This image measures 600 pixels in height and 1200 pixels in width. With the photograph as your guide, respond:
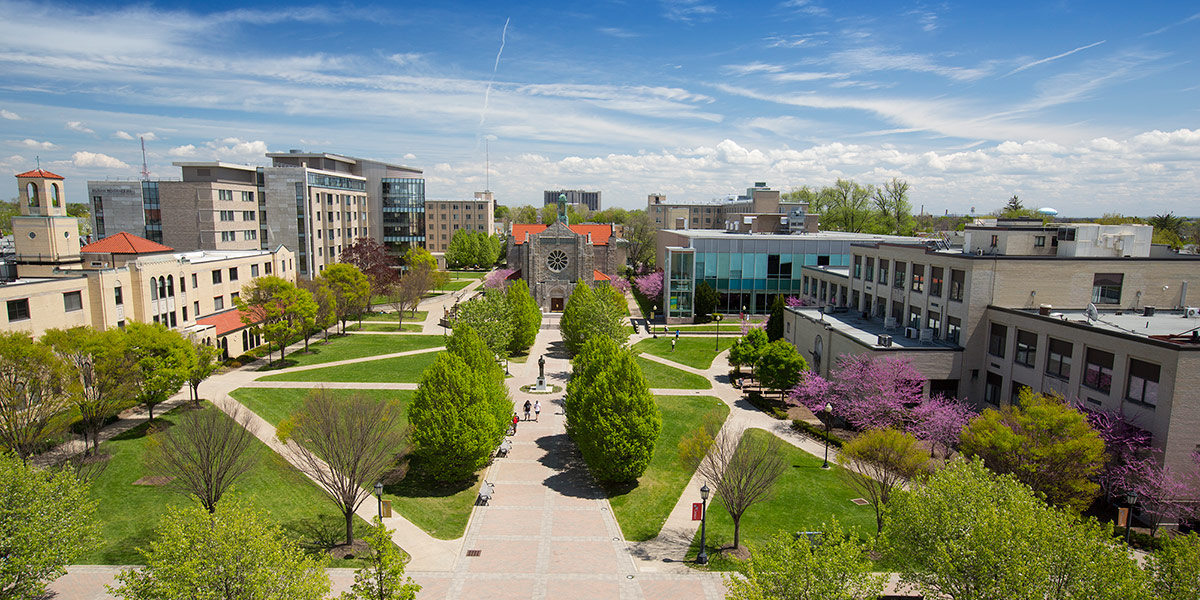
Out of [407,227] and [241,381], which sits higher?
[407,227]

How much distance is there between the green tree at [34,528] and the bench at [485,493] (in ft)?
43.8

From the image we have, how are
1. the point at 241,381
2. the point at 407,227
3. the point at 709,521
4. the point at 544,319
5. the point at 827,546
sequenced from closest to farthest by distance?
1. the point at 827,546
2. the point at 709,521
3. the point at 241,381
4. the point at 544,319
5. the point at 407,227

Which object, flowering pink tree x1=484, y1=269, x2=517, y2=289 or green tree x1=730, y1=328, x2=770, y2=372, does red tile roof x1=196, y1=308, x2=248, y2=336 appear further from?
green tree x1=730, y1=328, x2=770, y2=372

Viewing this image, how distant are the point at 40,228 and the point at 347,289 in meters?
24.8

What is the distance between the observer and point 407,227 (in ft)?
339

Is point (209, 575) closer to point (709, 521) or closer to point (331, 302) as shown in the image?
point (709, 521)

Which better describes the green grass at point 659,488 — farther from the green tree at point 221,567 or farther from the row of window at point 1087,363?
the row of window at point 1087,363

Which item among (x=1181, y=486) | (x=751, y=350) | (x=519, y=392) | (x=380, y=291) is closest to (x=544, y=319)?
(x=380, y=291)

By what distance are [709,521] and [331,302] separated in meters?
43.0

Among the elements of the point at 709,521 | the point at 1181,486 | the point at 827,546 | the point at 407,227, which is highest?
the point at 407,227

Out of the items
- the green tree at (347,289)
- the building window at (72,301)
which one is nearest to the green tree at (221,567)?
the building window at (72,301)

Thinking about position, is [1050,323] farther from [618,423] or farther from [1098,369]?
[618,423]

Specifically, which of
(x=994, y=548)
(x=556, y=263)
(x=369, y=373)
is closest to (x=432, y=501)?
(x=994, y=548)

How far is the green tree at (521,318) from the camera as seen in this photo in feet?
179
